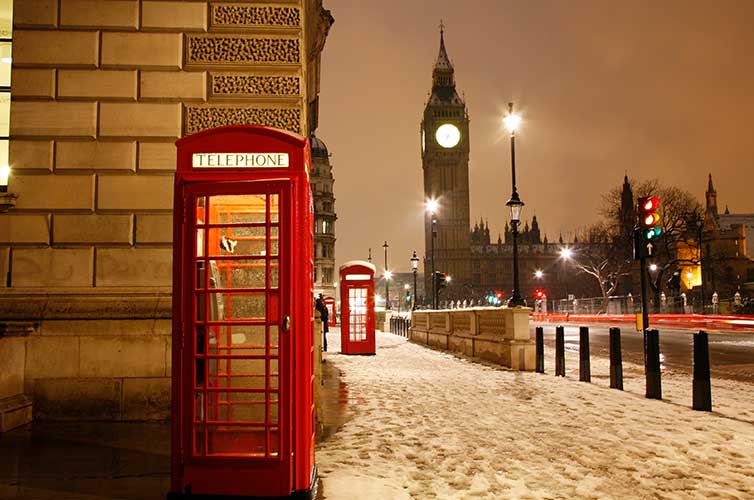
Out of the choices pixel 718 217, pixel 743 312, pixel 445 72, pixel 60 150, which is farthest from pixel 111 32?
pixel 445 72

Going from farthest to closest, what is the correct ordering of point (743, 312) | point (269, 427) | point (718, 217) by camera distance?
point (718, 217)
point (743, 312)
point (269, 427)

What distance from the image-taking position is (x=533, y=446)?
617 cm

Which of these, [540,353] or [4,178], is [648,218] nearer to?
[540,353]

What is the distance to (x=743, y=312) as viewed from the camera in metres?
36.9

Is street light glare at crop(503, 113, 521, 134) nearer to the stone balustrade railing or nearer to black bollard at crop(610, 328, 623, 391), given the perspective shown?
the stone balustrade railing

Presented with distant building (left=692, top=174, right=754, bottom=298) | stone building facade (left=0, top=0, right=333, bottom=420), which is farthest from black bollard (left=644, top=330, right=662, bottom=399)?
distant building (left=692, top=174, right=754, bottom=298)

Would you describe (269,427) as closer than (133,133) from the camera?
Yes

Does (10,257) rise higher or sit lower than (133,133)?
lower

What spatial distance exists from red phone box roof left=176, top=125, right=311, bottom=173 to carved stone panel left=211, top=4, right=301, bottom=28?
12.3ft

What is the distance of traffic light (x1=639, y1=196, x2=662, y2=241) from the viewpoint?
11382mm

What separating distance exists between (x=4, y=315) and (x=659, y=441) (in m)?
7.06

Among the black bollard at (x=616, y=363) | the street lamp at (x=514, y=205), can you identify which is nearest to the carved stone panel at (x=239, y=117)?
the black bollard at (x=616, y=363)

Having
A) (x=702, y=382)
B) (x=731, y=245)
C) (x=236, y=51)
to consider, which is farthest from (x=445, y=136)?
(x=731, y=245)

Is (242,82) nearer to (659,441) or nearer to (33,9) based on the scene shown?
(33,9)
